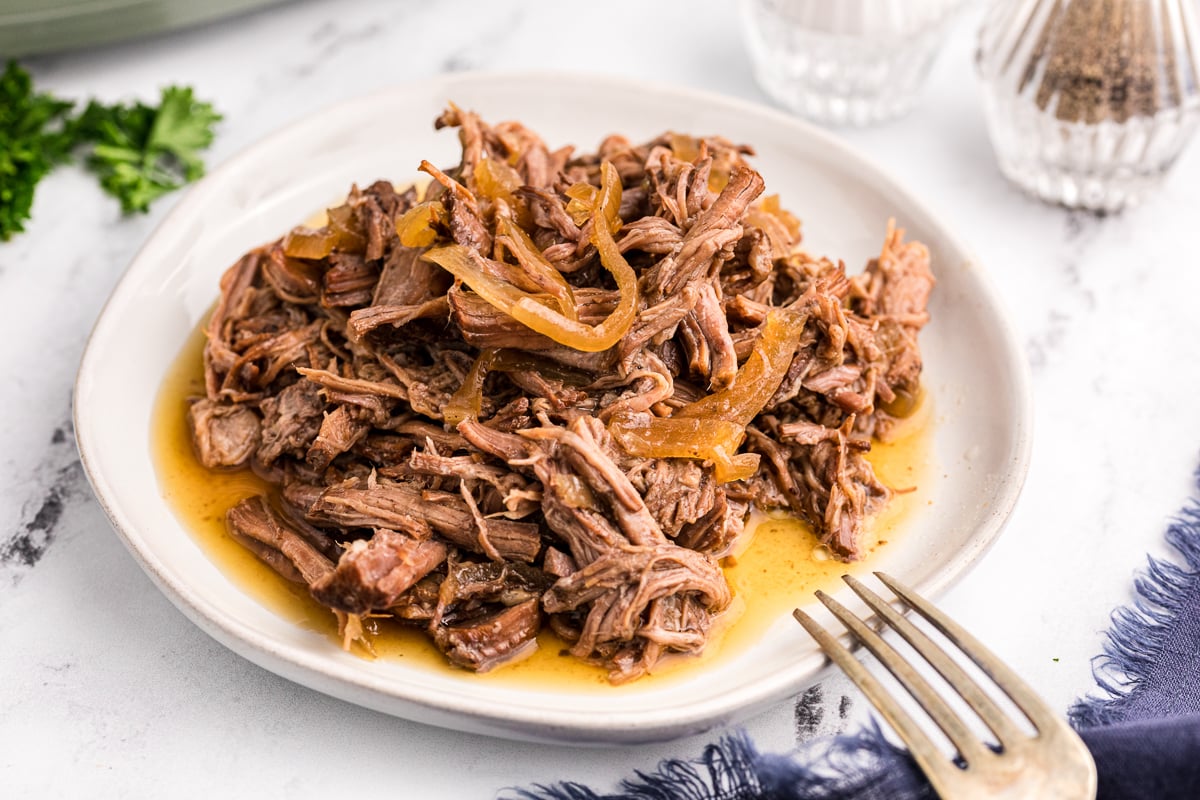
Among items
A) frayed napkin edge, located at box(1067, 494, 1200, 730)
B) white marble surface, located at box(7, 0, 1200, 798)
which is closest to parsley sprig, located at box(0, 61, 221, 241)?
white marble surface, located at box(7, 0, 1200, 798)

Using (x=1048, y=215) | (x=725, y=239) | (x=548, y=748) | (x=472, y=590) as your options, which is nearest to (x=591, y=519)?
(x=472, y=590)

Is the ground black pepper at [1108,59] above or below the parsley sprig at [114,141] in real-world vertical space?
above

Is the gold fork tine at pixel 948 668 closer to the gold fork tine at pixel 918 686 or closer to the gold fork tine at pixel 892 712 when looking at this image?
the gold fork tine at pixel 918 686

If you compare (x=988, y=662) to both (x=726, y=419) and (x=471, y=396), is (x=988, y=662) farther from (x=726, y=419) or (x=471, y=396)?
(x=471, y=396)

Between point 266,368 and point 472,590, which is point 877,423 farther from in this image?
point 266,368

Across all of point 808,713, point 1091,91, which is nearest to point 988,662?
point 808,713

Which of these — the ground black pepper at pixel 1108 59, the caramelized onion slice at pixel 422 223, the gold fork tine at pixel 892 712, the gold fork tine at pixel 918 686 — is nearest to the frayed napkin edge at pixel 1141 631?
the gold fork tine at pixel 918 686

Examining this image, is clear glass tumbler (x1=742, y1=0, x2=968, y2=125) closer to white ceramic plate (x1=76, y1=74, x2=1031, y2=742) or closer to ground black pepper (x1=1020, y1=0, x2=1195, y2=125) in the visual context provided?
ground black pepper (x1=1020, y1=0, x2=1195, y2=125)
